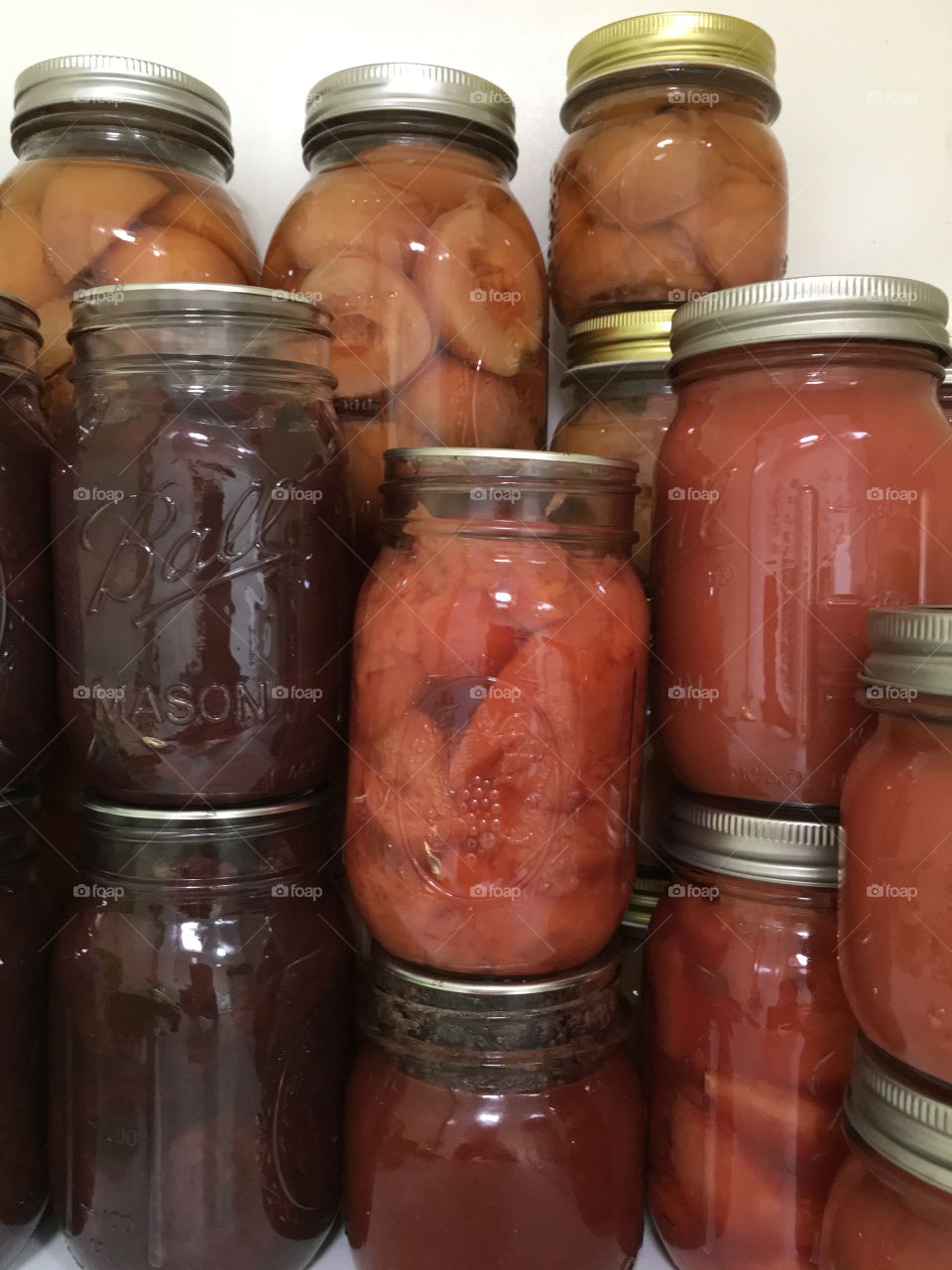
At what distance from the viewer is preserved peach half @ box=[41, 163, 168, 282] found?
0.77m

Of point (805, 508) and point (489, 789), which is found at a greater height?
point (805, 508)

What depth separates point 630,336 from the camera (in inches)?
31.5

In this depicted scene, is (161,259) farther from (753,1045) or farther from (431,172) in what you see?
(753,1045)

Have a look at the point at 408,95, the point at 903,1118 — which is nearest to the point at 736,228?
the point at 408,95

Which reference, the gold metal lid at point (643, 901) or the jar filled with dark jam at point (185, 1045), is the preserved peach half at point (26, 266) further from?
the gold metal lid at point (643, 901)

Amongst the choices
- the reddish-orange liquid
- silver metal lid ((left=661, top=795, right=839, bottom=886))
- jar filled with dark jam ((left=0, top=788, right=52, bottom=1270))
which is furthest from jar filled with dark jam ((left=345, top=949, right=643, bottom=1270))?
jar filled with dark jam ((left=0, top=788, right=52, bottom=1270))

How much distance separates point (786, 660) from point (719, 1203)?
0.36 meters

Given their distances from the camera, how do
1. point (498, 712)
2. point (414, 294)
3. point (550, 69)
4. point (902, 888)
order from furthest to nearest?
point (550, 69) → point (414, 294) → point (498, 712) → point (902, 888)

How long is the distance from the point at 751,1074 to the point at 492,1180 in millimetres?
178

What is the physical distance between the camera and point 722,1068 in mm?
665

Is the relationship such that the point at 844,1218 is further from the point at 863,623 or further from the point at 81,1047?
the point at 81,1047

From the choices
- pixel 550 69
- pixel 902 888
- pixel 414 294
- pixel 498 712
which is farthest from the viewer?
pixel 550 69

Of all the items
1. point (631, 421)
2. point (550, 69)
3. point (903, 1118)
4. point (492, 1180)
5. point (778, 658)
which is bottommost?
point (492, 1180)

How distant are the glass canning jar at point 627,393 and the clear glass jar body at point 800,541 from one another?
12 centimetres
